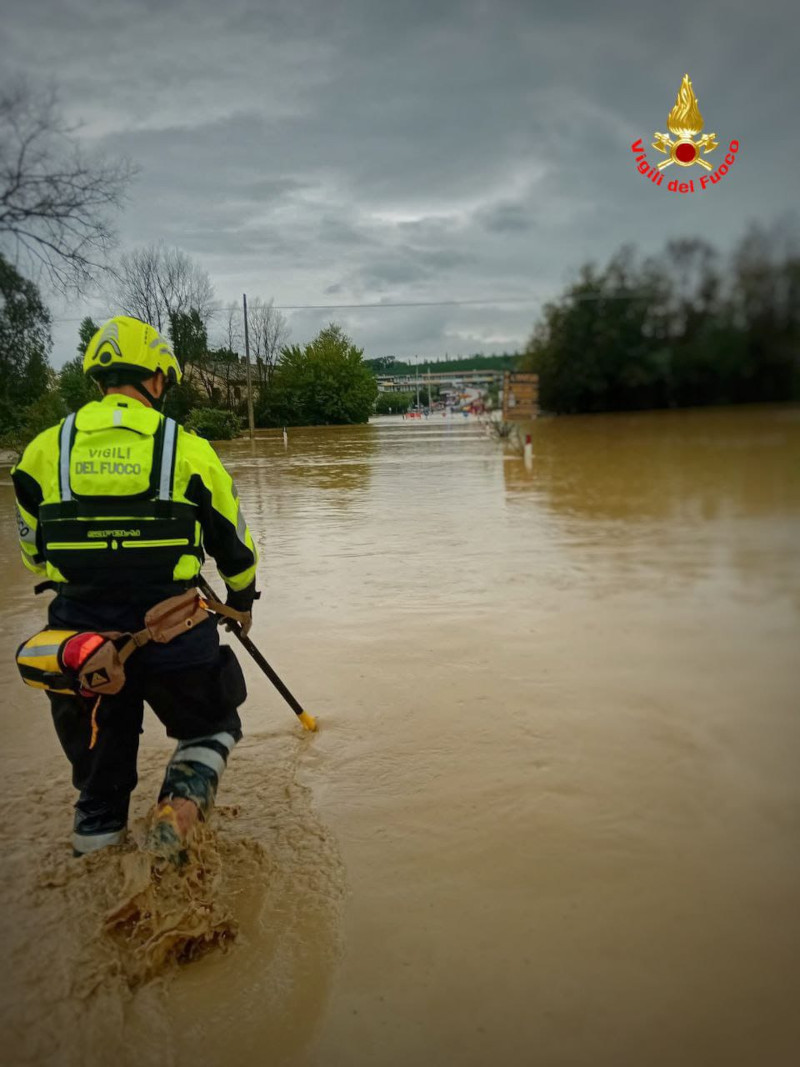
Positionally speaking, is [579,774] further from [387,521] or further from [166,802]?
[387,521]

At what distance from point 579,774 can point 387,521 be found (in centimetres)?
688

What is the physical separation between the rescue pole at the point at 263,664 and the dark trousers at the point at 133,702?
0.74ft

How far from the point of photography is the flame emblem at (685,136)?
6.56 ft

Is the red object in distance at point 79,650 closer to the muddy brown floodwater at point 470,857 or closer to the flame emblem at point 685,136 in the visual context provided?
the muddy brown floodwater at point 470,857

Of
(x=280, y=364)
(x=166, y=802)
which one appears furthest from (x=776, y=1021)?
(x=280, y=364)

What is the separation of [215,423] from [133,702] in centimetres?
2589

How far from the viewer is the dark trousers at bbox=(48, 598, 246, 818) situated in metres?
2.08

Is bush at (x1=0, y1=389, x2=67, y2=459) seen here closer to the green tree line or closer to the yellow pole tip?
the yellow pole tip

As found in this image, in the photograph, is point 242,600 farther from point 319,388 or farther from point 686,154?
point 319,388

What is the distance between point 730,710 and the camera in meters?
3.38

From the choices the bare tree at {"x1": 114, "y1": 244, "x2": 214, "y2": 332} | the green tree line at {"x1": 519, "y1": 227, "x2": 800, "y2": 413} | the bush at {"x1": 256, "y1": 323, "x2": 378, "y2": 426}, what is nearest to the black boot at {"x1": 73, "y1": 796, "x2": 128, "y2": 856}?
the green tree line at {"x1": 519, "y1": 227, "x2": 800, "y2": 413}

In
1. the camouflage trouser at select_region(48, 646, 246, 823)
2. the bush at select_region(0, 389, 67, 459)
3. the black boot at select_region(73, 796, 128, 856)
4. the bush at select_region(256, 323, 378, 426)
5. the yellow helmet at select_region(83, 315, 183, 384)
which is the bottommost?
the black boot at select_region(73, 796, 128, 856)

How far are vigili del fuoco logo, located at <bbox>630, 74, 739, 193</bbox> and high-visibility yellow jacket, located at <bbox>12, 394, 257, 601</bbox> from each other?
59.4 inches

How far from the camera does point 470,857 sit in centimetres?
237
